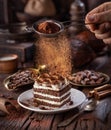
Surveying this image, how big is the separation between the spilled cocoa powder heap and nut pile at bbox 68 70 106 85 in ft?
0.91

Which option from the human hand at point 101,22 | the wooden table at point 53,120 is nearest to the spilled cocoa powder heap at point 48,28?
the human hand at point 101,22

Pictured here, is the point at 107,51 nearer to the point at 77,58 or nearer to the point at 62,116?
the point at 77,58

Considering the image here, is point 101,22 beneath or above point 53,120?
above

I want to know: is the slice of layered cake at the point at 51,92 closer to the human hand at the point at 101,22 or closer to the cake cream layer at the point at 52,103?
the cake cream layer at the point at 52,103

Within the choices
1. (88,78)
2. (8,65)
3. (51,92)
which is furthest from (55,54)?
(51,92)

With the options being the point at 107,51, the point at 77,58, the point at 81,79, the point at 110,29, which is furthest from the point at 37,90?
the point at 107,51

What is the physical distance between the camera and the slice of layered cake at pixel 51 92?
4.82ft

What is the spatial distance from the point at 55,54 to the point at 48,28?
1.92ft

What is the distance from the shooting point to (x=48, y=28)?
163cm

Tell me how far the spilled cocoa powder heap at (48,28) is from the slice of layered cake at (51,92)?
0.24 m

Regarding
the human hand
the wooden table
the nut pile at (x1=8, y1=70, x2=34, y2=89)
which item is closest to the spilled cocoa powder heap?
the human hand

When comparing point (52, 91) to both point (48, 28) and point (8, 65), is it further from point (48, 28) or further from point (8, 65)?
point (8, 65)

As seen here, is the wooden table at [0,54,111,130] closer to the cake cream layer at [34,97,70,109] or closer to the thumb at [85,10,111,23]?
the cake cream layer at [34,97,70,109]

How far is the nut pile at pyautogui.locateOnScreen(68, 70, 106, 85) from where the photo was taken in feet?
5.71
